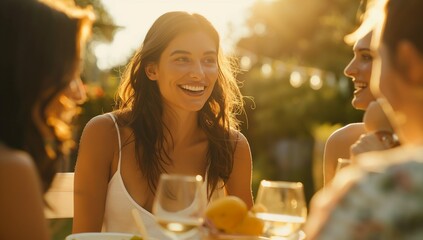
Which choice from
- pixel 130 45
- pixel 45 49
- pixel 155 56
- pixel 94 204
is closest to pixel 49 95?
pixel 45 49

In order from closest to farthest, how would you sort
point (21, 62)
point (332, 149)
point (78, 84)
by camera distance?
1. point (21, 62)
2. point (78, 84)
3. point (332, 149)

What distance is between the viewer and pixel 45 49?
2221 mm

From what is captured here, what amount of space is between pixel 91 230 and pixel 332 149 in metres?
1.36

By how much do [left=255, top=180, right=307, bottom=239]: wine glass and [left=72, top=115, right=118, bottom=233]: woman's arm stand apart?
5.55ft

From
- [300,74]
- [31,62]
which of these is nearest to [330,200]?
[31,62]

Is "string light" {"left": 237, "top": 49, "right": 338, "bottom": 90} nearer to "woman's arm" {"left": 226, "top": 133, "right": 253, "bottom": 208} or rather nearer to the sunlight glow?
the sunlight glow

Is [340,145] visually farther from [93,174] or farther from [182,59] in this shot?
[93,174]

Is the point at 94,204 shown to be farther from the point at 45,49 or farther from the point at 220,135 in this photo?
the point at 45,49

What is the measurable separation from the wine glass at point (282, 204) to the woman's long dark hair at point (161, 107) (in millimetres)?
1614

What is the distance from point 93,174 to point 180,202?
5.76 feet

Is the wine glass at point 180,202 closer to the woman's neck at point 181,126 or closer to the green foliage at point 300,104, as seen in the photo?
the woman's neck at point 181,126

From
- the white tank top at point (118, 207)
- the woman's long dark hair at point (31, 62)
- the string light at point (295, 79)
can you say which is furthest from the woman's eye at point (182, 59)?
the string light at point (295, 79)

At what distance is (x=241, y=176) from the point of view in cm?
417

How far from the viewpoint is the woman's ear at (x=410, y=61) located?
163cm
